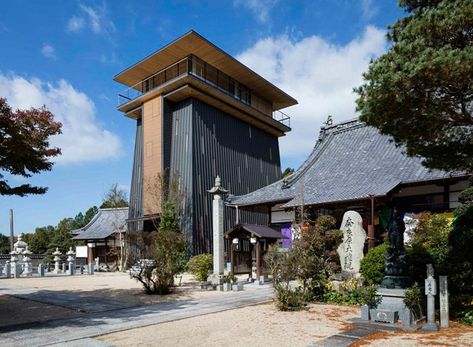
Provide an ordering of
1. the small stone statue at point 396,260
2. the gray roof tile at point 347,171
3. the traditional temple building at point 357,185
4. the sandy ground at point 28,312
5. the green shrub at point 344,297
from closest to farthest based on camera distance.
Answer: the small stone statue at point 396,260
the sandy ground at point 28,312
the green shrub at point 344,297
the traditional temple building at point 357,185
the gray roof tile at point 347,171

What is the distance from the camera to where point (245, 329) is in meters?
8.06

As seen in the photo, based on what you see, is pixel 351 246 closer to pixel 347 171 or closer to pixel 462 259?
pixel 462 259

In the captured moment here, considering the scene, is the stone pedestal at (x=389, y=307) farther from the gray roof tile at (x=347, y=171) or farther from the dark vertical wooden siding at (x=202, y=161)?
the dark vertical wooden siding at (x=202, y=161)

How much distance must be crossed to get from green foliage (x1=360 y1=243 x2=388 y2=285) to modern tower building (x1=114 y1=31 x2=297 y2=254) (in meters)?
15.4

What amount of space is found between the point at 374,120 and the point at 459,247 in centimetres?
420

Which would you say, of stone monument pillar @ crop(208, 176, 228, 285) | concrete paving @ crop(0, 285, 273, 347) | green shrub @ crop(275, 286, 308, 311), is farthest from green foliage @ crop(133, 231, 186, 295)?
green shrub @ crop(275, 286, 308, 311)

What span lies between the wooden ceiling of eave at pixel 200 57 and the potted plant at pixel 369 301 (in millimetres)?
19403

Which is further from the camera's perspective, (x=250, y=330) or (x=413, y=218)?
(x=413, y=218)

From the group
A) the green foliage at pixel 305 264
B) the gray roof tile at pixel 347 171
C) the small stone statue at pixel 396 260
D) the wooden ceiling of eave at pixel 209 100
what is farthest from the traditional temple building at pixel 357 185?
the wooden ceiling of eave at pixel 209 100

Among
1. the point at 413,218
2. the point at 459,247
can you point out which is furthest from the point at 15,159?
the point at 413,218

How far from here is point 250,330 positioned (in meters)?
7.96

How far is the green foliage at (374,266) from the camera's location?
10531mm

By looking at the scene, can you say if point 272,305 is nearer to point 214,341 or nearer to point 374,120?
point 214,341

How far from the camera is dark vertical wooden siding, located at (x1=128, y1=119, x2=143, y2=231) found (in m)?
28.6
